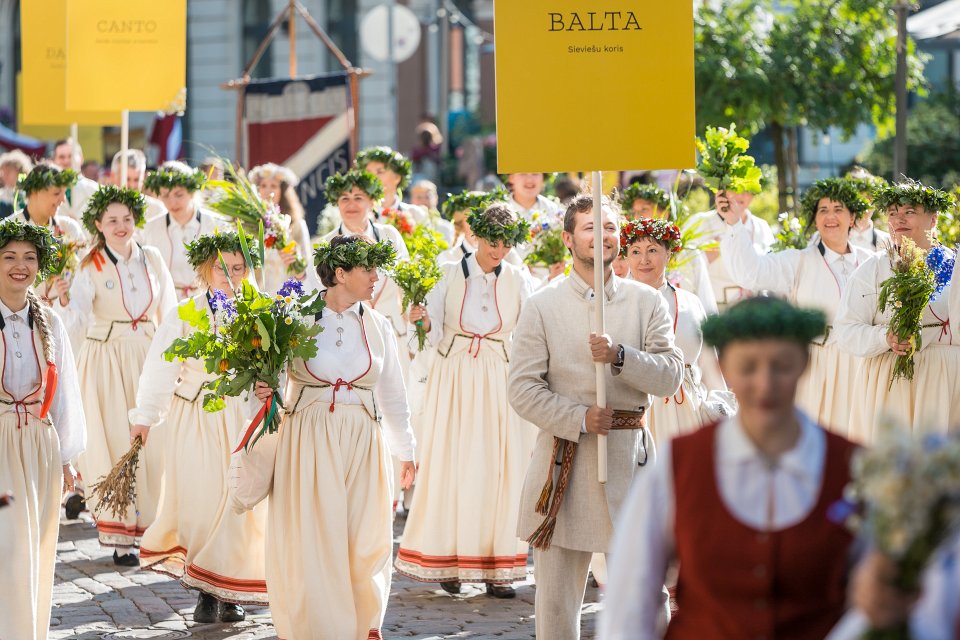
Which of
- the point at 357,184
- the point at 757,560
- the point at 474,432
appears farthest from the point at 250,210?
the point at 757,560

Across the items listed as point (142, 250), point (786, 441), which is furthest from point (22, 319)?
point (786, 441)

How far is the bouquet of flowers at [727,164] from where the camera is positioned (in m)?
9.97

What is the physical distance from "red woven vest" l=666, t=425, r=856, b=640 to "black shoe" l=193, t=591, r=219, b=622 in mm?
4795

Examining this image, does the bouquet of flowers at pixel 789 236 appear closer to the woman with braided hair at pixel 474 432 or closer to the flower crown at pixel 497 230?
the woman with braided hair at pixel 474 432

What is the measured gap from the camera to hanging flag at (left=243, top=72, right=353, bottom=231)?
15656 millimetres

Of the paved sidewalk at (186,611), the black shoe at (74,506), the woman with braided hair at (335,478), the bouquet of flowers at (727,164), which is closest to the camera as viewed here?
the woman with braided hair at (335,478)

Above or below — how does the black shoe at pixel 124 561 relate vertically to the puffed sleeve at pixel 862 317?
below

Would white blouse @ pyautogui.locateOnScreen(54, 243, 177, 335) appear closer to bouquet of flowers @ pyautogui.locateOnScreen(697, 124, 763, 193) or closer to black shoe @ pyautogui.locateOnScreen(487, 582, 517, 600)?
black shoe @ pyautogui.locateOnScreen(487, 582, 517, 600)

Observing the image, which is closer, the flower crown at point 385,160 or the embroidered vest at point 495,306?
the embroidered vest at point 495,306

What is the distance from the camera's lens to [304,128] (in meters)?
16.0

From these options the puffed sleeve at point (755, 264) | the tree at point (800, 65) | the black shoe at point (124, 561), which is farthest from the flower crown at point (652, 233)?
the tree at point (800, 65)

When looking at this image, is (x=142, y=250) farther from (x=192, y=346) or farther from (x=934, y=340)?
(x=934, y=340)

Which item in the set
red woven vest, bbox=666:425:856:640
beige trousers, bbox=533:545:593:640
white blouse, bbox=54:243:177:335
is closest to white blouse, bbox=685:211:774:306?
white blouse, bbox=54:243:177:335

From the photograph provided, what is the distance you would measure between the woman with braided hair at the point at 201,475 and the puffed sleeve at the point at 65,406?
67 centimetres
